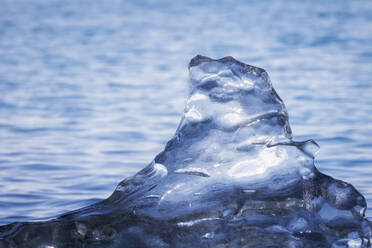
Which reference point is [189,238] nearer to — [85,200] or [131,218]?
[131,218]

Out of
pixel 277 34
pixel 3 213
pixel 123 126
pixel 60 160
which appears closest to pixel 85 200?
pixel 3 213

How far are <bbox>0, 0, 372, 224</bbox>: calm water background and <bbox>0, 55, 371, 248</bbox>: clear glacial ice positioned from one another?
37.7 inches

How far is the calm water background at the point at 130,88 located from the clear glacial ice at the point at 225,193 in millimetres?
958

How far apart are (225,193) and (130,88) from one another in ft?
24.3

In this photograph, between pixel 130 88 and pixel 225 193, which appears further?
pixel 130 88

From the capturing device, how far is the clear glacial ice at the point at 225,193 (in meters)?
4.40

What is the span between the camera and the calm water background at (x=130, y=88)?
6727 millimetres

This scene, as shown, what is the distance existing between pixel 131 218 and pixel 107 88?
744 cm

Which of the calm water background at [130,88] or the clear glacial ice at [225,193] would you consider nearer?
the clear glacial ice at [225,193]

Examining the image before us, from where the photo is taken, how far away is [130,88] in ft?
38.9

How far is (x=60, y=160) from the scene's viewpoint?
722cm

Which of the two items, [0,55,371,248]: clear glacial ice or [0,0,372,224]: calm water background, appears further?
[0,0,372,224]: calm water background

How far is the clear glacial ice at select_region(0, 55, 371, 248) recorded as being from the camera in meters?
4.40

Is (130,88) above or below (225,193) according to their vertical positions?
above
